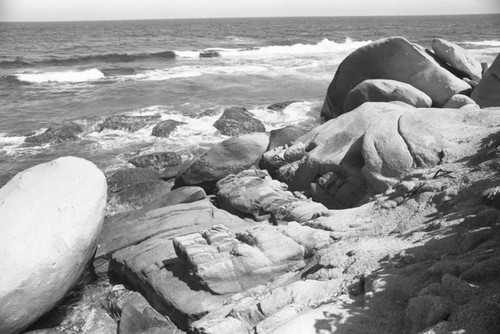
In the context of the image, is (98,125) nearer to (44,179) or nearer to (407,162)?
(44,179)

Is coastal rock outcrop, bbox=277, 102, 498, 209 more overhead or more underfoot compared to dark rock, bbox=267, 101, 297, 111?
more overhead

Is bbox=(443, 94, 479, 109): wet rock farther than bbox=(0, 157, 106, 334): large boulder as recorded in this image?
Yes

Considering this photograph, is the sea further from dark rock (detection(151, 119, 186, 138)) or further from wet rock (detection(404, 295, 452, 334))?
wet rock (detection(404, 295, 452, 334))

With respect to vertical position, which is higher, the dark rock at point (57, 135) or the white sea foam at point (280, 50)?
the white sea foam at point (280, 50)

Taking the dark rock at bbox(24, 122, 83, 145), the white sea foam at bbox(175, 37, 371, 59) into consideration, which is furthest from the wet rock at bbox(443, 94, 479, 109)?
the white sea foam at bbox(175, 37, 371, 59)

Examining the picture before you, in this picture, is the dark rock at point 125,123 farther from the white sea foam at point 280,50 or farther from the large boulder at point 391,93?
the white sea foam at point 280,50

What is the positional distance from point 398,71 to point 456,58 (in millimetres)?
2116

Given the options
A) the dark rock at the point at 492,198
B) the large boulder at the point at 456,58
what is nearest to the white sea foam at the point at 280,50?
the large boulder at the point at 456,58

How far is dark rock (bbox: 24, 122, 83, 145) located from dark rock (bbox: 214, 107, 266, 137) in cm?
538

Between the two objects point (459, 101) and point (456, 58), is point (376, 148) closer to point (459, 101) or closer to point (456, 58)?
point (459, 101)

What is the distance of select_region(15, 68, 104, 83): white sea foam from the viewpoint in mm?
31281

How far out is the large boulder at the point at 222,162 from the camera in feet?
40.0

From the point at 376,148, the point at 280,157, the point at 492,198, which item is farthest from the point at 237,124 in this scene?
the point at 492,198

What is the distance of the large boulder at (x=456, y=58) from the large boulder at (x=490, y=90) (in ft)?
8.05
